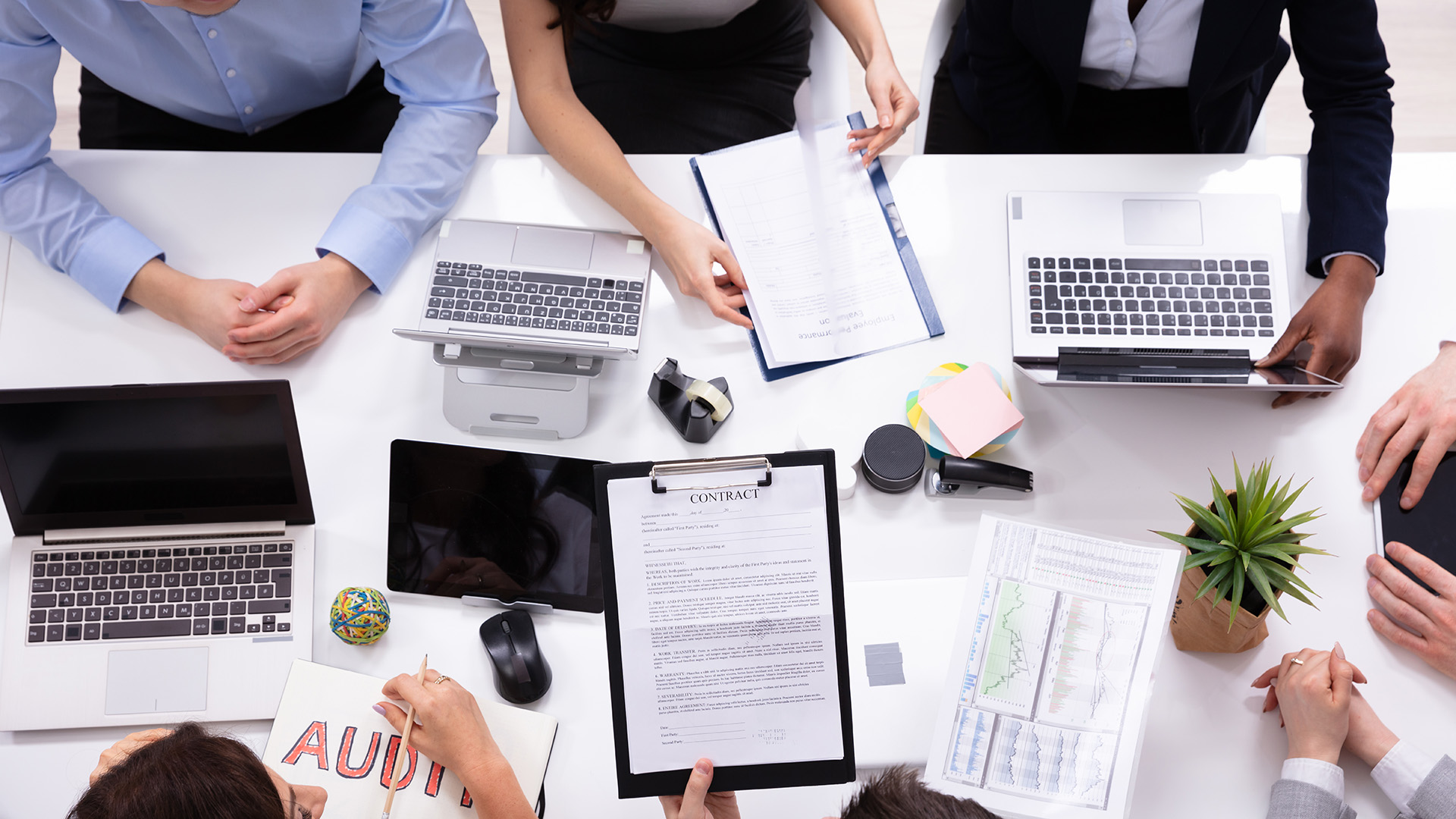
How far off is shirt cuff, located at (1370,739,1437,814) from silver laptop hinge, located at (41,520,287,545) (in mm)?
1297

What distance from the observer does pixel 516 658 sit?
3.50 ft

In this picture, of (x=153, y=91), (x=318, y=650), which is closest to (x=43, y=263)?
(x=153, y=91)

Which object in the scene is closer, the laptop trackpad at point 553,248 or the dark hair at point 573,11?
the laptop trackpad at point 553,248

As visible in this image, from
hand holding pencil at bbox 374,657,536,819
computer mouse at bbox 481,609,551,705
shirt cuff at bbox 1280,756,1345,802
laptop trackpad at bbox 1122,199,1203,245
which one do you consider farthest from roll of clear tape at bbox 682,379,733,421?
shirt cuff at bbox 1280,756,1345,802

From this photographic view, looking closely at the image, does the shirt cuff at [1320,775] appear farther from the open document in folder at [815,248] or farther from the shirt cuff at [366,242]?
the shirt cuff at [366,242]

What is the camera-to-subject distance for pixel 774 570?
90 cm

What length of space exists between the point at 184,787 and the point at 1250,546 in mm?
1086

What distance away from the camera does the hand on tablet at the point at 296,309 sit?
124 cm

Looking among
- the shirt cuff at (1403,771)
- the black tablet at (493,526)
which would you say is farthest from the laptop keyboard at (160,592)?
the shirt cuff at (1403,771)

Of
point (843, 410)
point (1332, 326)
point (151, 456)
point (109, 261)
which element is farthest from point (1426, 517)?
point (109, 261)

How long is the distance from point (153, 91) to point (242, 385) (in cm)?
79

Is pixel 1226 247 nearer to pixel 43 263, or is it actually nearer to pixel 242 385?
pixel 242 385

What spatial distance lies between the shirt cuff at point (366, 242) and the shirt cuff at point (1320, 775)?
4.20 ft

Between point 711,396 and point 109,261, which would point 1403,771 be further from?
point 109,261
